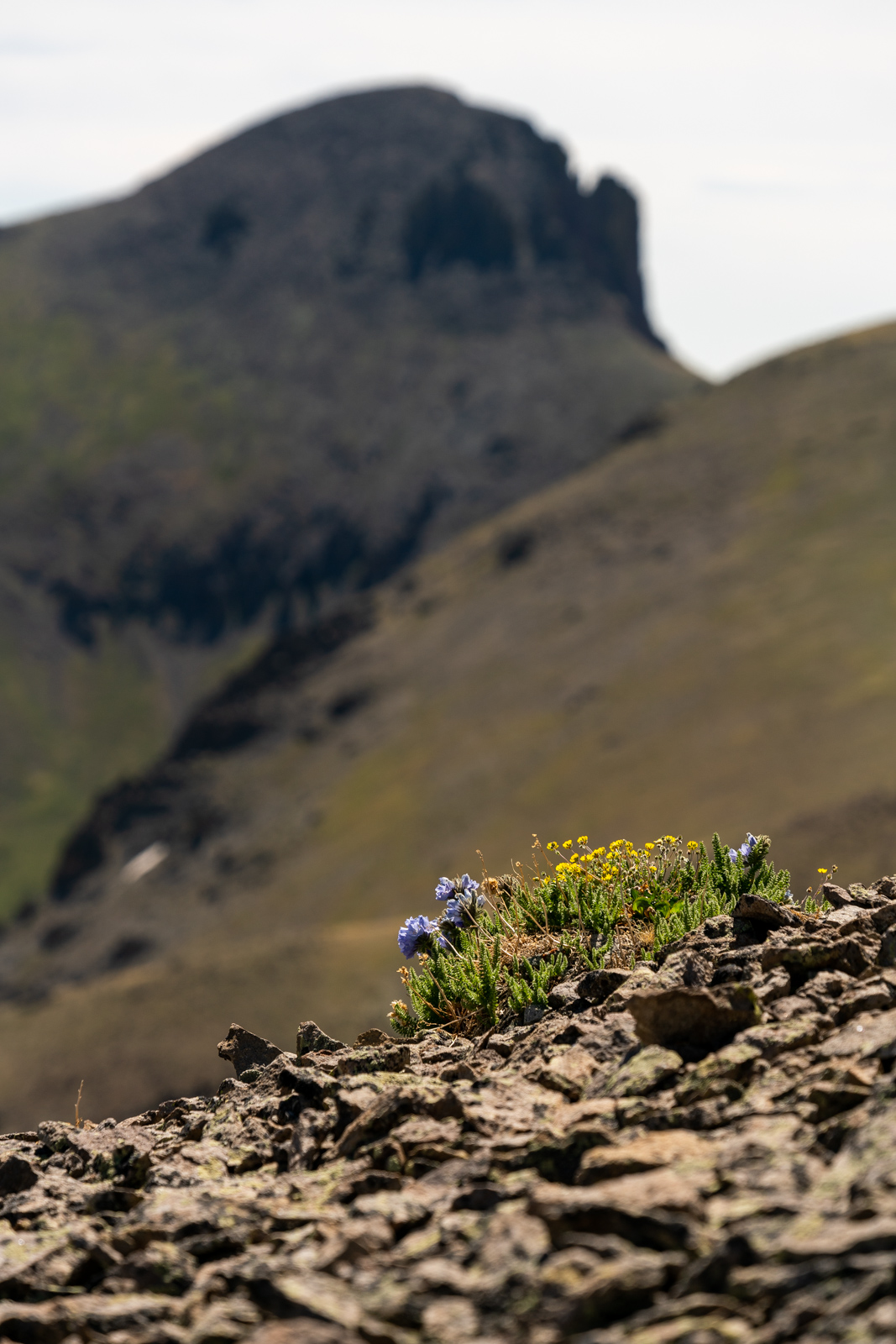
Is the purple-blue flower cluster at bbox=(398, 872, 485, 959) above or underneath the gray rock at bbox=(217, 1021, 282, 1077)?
above

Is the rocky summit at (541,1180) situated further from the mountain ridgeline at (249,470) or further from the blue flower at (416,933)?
the mountain ridgeline at (249,470)

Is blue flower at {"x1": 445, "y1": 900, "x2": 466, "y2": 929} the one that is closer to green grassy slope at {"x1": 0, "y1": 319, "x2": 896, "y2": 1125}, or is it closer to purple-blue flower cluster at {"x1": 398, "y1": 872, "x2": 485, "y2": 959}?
purple-blue flower cluster at {"x1": 398, "y1": 872, "x2": 485, "y2": 959}

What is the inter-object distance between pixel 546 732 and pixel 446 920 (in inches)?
3494

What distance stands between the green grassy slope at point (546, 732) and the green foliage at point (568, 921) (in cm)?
5463

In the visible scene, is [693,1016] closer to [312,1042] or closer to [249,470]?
[312,1042]

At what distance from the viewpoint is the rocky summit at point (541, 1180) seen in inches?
205

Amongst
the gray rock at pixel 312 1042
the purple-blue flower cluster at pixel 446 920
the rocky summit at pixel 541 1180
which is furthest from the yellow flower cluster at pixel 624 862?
the gray rock at pixel 312 1042

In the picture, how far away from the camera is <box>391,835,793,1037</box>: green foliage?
31.0 feet

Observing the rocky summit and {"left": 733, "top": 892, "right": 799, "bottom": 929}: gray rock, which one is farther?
{"left": 733, "top": 892, "right": 799, "bottom": 929}: gray rock

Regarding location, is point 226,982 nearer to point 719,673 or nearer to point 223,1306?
point 719,673

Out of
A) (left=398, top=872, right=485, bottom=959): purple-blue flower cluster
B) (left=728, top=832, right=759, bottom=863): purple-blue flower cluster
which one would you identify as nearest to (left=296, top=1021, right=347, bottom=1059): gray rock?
(left=398, top=872, right=485, bottom=959): purple-blue flower cluster

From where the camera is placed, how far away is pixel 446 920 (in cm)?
990

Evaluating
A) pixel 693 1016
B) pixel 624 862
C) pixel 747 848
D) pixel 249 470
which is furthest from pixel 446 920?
pixel 249 470

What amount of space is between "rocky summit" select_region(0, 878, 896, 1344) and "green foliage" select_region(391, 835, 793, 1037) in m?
0.34
